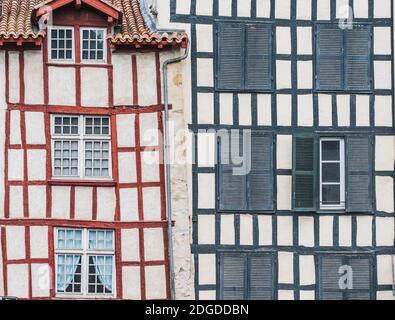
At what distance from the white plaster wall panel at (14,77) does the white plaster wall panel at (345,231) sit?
677 centimetres

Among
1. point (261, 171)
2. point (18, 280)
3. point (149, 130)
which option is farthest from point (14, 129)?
point (261, 171)

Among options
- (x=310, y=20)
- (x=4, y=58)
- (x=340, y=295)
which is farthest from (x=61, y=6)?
(x=340, y=295)

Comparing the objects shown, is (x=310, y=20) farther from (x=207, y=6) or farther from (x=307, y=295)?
(x=307, y=295)

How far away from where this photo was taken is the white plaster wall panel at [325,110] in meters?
43.3

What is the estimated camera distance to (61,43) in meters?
43.1

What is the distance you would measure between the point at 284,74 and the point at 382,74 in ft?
6.46

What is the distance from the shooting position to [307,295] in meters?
42.9

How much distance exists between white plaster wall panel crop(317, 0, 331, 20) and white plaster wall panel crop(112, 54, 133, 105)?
12.8 feet

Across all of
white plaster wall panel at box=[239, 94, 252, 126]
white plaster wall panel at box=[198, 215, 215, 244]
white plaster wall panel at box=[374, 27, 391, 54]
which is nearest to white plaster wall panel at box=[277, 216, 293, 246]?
white plaster wall panel at box=[198, 215, 215, 244]

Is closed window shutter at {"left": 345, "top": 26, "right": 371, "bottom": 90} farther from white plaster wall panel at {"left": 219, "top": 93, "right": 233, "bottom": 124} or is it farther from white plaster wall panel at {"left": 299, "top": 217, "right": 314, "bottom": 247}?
white plaster wall panel at {"left": 299, "top": 217, "right": 314, "bottom": 247}

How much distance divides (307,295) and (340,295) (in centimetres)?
72

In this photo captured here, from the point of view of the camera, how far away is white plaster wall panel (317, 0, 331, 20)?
4369 cm

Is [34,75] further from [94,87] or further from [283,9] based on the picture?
[283,9]

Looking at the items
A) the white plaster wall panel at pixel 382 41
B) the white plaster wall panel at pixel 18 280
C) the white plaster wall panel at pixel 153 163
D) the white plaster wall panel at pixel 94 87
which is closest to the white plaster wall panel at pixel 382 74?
the white plaster wall panel at pixel 382 41
